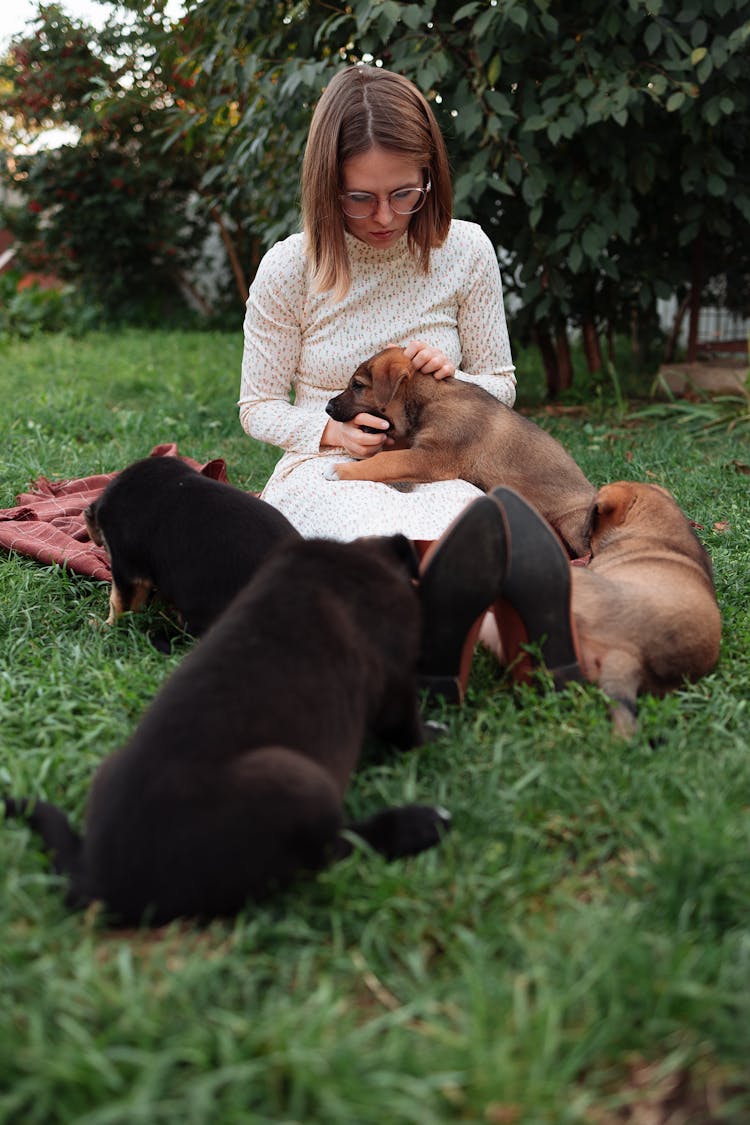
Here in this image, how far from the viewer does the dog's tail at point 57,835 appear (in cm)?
197

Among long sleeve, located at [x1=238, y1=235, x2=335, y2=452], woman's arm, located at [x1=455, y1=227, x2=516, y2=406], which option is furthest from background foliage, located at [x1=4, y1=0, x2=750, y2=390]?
long sleeve, located at [x1=238, y1=235, x2=335, y2=452]

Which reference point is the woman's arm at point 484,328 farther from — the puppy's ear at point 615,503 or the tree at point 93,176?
the tree at point 93,176

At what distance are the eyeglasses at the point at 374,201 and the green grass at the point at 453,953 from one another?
182cm

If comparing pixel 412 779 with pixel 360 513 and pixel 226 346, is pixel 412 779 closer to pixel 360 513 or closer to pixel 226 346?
pixel 360 513

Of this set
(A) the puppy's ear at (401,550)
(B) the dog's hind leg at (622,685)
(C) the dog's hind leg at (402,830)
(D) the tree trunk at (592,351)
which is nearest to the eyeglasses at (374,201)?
(A) the puppy's ear at (401,550)

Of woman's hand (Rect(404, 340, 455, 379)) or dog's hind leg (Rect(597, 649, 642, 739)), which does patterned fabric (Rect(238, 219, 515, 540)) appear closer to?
woman's hand (Rect(404, 340, 455, 379))

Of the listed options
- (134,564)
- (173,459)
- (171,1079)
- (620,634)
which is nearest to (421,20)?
(173,459)

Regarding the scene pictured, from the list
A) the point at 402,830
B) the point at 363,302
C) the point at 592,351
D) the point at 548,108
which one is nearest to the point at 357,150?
the point at 363,302

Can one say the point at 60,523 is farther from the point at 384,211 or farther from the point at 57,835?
the point at 57,835

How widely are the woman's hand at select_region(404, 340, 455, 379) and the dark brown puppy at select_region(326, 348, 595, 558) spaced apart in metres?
0.04

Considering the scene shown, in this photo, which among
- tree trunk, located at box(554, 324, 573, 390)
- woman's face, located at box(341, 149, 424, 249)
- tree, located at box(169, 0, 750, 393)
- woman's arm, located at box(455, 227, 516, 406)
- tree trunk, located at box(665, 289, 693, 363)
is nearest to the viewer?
woman's face, located at box(341, 149, 424, 249)

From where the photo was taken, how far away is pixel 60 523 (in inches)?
179

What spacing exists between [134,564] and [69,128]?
38.0 feet

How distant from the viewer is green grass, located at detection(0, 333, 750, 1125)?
154cm
